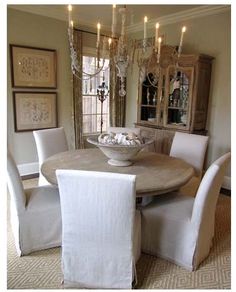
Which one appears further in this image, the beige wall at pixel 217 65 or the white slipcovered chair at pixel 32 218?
the beige wall at pixel 217 65

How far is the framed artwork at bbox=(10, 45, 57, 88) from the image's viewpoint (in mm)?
3895

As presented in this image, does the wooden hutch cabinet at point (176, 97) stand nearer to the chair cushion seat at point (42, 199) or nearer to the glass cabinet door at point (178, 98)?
the glass cabinet door at point (178, 98)

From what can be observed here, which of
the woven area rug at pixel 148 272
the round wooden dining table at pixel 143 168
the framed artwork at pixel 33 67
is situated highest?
the framed artwork at pixel 33 67

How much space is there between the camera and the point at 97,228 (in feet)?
5.46

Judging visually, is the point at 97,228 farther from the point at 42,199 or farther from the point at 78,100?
the point at 78,100

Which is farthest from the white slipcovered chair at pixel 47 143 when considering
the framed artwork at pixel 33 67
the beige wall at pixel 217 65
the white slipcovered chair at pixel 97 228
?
the beige wall at pixel 217 65

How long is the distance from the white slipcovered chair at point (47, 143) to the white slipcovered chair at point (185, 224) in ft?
4.28

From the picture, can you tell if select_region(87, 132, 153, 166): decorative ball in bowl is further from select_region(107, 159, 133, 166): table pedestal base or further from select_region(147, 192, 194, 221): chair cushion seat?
select_region(147, 192, 194, 221): chair cushion seat

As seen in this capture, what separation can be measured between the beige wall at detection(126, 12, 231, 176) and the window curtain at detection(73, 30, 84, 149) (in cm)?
176

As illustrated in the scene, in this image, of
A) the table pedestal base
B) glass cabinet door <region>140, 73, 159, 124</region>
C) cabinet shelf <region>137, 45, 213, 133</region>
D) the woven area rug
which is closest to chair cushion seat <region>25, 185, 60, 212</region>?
the woven area rug

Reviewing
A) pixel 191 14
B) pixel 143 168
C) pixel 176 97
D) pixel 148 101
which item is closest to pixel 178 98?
pixel 176 97

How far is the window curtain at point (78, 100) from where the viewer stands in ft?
14.6

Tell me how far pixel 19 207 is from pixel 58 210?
12.7 inches

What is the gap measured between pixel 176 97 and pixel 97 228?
2924 millimetres
